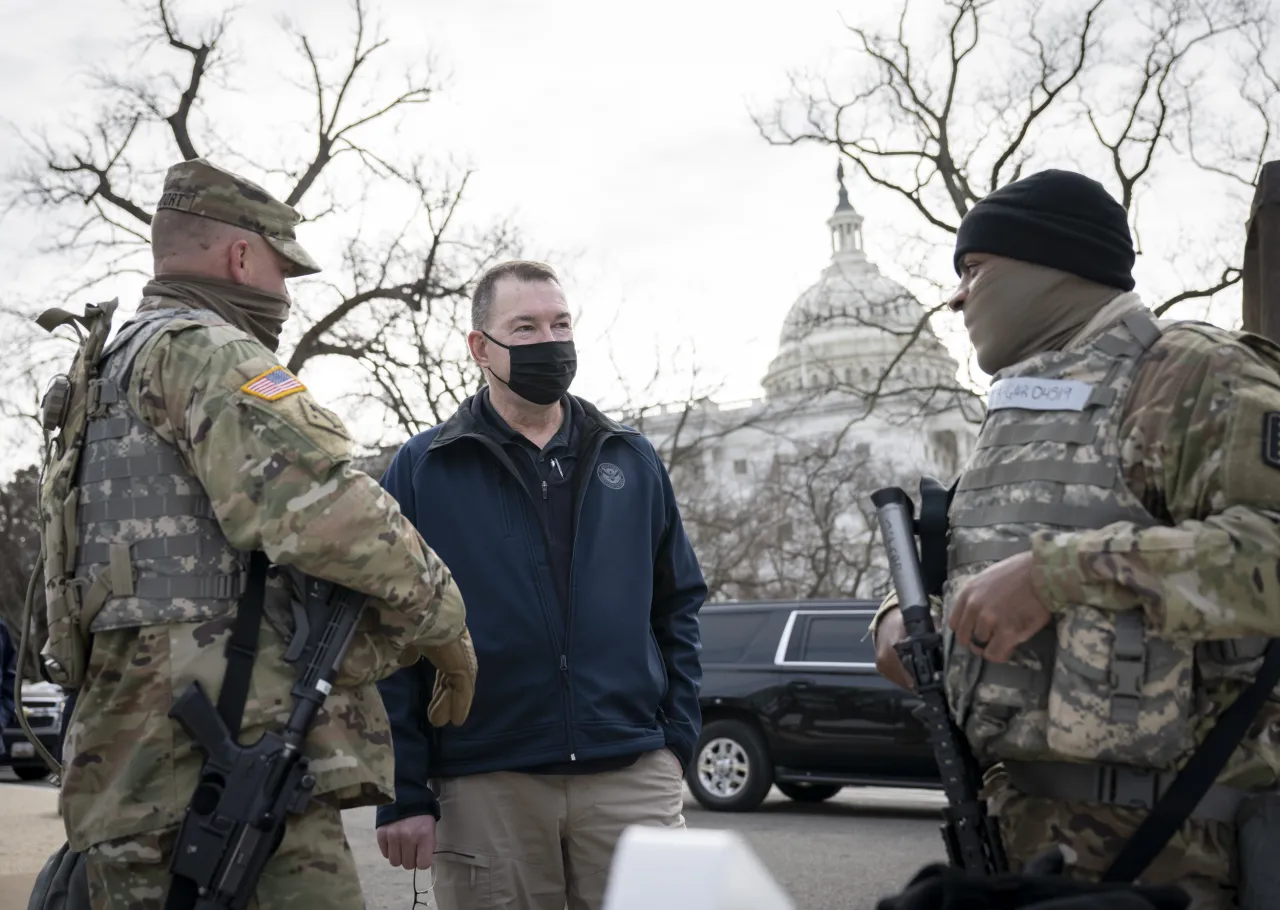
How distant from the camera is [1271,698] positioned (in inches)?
101

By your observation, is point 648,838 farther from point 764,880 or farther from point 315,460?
point 315,460

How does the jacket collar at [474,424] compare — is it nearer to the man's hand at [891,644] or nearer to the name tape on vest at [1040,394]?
the man's hand at [891,644]

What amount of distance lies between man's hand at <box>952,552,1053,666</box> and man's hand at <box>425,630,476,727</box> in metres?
1.15

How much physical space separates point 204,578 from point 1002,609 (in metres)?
A: 1.58

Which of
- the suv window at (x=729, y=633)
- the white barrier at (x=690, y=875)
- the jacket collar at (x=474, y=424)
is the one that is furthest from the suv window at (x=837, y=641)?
the white barrier at (x=690, y=875)

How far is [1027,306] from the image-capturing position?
289 cm


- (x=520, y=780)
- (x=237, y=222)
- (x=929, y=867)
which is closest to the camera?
(x=929, y=867)

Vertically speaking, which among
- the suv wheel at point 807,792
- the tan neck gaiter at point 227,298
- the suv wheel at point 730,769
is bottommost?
the suv wheel at point 807,792

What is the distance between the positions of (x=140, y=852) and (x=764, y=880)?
6.33 feet

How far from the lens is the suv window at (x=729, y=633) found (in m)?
12.8

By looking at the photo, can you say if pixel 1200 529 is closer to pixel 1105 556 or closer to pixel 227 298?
pixel 1105 556

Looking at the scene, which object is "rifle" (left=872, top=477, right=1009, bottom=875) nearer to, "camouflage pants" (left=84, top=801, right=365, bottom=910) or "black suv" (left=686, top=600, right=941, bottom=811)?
"camouflage pants" (left=84, top=801, right=365, bottom=910)

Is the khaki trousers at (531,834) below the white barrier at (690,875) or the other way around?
below

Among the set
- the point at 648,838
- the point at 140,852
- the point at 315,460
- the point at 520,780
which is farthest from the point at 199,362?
the point at 648,838
